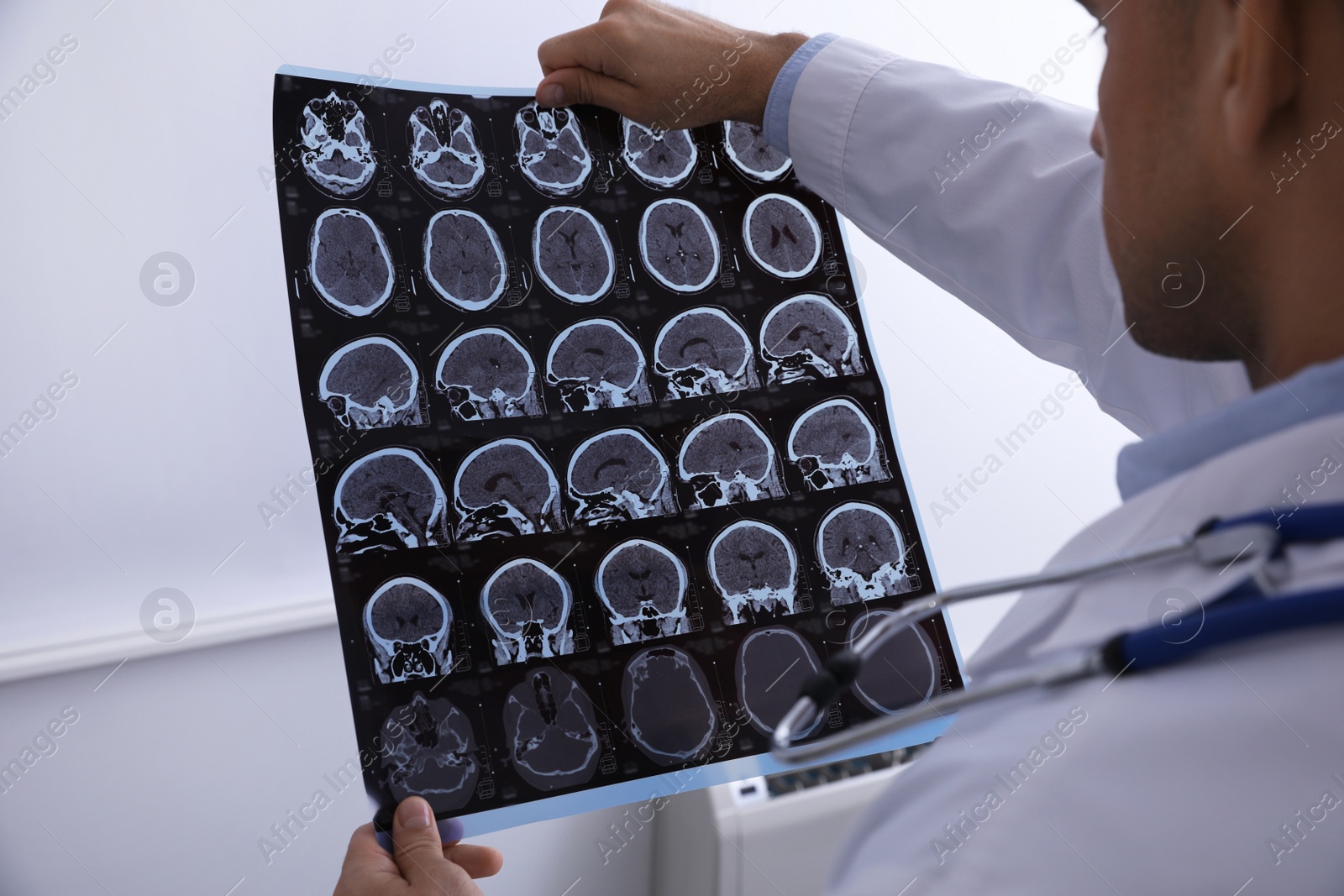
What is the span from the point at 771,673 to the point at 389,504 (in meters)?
0.41

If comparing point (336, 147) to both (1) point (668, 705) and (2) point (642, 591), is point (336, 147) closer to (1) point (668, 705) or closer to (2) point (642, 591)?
(2) point (642, 591)

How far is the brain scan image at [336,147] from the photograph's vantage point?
899mm

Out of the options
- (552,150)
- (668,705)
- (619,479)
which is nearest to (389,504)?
(619,479)

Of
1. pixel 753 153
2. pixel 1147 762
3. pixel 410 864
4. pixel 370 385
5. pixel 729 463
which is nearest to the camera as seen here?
pixel 1147 762

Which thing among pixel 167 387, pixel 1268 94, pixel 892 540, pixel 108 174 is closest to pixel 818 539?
pixel 892 540

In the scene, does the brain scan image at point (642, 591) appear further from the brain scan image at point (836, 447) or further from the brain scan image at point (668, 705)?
the brain scan image at point (836, 447)

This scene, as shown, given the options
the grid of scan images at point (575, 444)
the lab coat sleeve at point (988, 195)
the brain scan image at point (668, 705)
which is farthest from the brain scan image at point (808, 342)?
the brain scan image at point (668, 705)

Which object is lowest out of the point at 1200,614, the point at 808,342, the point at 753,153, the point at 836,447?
the point at 1200,614

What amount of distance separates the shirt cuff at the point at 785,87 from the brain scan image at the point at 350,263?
1.49 feet

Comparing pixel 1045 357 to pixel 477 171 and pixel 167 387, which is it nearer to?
pixel 477 171

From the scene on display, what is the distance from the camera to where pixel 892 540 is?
0.99 meters

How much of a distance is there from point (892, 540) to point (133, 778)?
1014 millimetres

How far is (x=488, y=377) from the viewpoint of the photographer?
2.96 feet

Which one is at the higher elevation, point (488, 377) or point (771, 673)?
point (488, 377)
